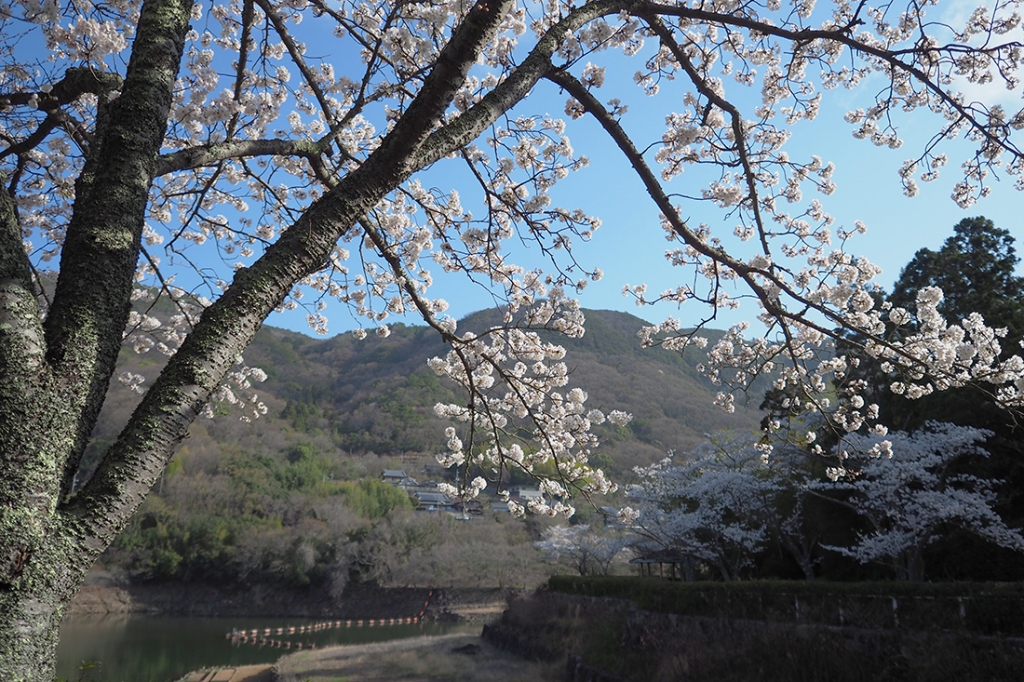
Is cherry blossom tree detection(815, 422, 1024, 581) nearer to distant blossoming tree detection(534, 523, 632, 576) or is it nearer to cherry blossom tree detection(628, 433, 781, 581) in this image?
cherry blossom tree detection(628, 433, 781, 581)

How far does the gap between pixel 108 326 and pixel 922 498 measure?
38.5 ft

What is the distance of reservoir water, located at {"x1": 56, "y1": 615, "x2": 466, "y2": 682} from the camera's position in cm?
1680

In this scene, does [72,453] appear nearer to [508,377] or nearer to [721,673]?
[508,377]

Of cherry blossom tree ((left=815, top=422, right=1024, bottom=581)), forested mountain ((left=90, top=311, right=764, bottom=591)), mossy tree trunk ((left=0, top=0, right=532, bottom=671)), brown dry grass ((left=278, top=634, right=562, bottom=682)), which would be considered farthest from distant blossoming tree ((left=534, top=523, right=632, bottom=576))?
mossy tree trunk ((left=0, top=0, right=532, bottom=671))

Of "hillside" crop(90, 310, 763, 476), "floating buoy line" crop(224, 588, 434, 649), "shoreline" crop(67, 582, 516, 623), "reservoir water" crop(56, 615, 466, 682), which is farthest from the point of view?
"hillside" crop(90, 310, 763, 476)

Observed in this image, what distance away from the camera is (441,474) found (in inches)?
2095

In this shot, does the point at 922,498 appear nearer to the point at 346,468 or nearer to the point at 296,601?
the point at 296,601

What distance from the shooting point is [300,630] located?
26.2m

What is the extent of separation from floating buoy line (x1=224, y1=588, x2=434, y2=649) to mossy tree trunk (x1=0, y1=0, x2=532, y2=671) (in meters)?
22.6

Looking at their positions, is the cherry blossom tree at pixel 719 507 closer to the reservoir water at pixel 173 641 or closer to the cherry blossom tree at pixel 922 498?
the cherry blossom tree at pixel 922 498

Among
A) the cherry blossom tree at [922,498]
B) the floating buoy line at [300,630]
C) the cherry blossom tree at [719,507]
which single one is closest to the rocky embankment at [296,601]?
the floating buoy line at [300,630]

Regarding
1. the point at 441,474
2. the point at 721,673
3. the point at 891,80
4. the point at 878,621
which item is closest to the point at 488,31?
the point at 891,80

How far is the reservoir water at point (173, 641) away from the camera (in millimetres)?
16802

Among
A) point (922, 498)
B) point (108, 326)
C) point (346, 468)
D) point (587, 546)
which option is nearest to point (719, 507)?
point (922, 498)
